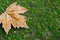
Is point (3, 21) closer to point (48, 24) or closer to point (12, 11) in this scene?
point (12, 11)

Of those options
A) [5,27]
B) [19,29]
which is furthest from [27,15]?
[5,27]

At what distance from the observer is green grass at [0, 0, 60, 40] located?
5.09 feet

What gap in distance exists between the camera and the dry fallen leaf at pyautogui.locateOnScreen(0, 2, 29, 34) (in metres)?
1.52

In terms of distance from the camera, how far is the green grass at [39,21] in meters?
1.55

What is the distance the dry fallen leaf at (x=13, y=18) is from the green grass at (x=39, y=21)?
6cm

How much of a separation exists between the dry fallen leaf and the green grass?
0.06 m

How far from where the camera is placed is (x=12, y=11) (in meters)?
1.60

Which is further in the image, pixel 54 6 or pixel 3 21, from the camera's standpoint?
pixel 54 6

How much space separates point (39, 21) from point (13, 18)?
0.25 meters

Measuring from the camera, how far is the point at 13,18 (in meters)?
1.55

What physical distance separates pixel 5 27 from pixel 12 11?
0.18 meters

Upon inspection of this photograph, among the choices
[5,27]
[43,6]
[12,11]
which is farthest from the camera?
[43,6]

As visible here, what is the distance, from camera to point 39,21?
1.64 m

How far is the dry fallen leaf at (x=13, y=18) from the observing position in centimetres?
152
